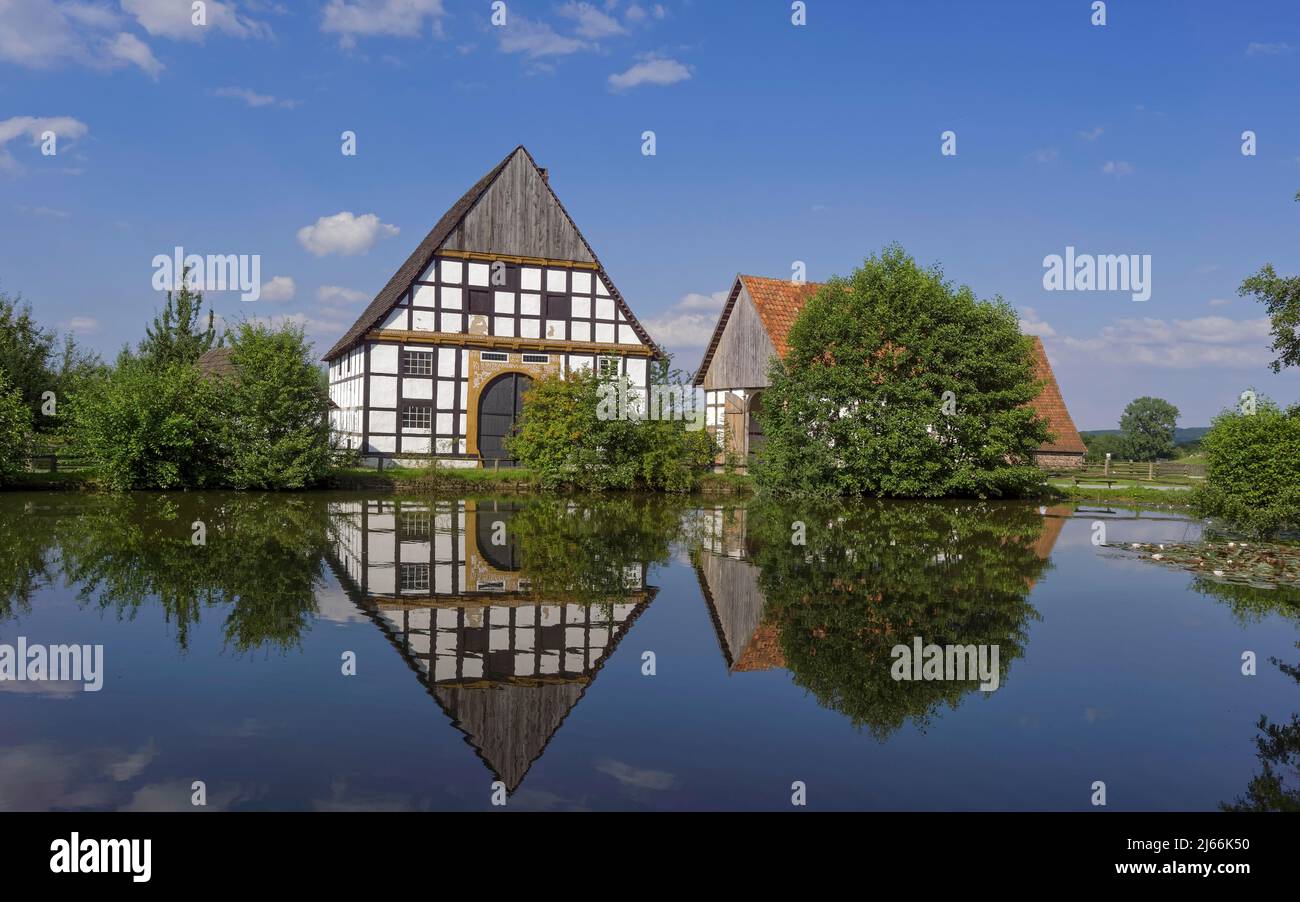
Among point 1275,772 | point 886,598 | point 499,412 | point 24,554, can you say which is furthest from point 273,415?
point 1275,772

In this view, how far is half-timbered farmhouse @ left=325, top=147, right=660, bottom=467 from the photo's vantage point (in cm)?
3447

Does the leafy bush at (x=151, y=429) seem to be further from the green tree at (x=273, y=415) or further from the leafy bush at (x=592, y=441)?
the leafy bush at (x=592, y=441)

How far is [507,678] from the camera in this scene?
7.95 m

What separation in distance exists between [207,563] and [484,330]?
74.2 ft

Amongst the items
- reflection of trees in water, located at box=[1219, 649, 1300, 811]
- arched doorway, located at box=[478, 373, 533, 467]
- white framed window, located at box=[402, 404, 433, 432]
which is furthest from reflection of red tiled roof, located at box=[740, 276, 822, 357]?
reflection of trees in water, located at box=[1219, 649, 1300, 811]

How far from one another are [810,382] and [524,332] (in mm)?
11902

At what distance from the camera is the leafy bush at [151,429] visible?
2734 centimetres

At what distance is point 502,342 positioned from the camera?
35.4 metres

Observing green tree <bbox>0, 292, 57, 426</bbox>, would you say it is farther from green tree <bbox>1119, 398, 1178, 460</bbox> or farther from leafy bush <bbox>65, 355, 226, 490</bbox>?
green tree <bbox>1119, 398, 1178, 460</bbox>

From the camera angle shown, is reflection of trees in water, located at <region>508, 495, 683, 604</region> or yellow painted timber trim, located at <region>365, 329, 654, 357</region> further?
yellow painted timber trim, located at <region>365, 329, 654, 357</region>

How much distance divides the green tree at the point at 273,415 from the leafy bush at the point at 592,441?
680 cm

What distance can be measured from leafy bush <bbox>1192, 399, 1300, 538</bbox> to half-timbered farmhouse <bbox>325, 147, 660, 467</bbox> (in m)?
19.2

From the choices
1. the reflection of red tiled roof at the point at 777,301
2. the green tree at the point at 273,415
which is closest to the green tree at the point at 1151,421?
the reflection of red tiled roof at the point at 777,301
